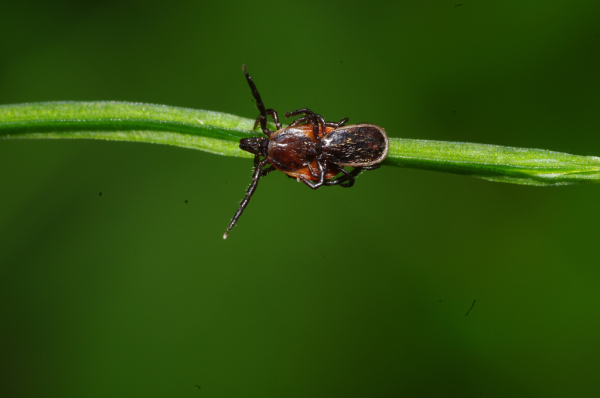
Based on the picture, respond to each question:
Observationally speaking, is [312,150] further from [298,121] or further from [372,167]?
[372,167]

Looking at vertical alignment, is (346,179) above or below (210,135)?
above

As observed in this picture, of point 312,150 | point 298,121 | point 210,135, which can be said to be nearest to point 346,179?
point 312,150

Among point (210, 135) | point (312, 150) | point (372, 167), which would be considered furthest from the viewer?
point (312, 150)

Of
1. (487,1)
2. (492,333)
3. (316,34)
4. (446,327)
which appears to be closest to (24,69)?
(316,34)

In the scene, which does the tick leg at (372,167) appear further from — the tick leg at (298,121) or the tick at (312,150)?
the tick leg at (298,121)

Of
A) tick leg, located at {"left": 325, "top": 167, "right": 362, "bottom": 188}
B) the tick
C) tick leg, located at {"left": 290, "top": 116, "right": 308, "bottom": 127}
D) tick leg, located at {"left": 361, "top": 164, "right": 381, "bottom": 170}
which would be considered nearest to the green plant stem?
tick leg, located at {"left": 361, "top": 164, "right": 381, "bottom": 170}

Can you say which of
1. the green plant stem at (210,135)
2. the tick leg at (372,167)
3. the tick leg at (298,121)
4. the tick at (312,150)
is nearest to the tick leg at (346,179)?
the tick at (312,150)

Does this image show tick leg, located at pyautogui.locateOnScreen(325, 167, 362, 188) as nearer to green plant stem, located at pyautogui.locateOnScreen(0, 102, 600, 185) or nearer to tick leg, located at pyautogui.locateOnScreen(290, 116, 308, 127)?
tick leg, located at pyautogui.locateOnScreen(290, 116, 308, 127)

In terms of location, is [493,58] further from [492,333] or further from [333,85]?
[492,333]
